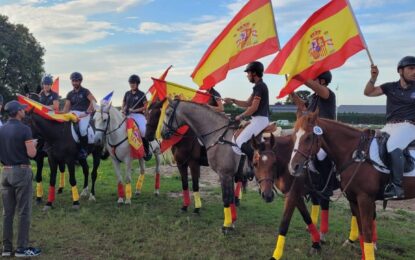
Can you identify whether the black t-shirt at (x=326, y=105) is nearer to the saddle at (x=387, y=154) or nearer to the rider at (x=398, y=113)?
the rider at (x=398, y=113)

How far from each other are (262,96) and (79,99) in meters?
5.35

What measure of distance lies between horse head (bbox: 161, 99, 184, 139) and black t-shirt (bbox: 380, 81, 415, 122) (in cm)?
397

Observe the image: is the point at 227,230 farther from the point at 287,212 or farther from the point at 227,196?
the point at 287,212

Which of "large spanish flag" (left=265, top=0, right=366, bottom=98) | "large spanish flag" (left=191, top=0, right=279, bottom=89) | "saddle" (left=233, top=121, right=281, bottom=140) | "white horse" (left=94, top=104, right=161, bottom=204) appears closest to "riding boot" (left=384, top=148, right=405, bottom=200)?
"large spanish flag" (left=265, top=0, right=366, bottom=98)

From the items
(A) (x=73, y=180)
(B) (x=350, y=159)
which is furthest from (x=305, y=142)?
(A) (x=73, y=180)

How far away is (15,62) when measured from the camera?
44.4 m

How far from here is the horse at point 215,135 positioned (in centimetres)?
793

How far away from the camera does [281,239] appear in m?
6.17

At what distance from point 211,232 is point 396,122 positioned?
3949mm

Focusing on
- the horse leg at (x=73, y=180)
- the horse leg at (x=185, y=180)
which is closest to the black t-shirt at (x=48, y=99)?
the horse leg at (x=73, y=180)

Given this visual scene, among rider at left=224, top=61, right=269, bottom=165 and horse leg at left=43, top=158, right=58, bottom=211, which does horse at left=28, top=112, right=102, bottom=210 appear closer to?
horse leg at left=43, top=158, right=58, bottom=211

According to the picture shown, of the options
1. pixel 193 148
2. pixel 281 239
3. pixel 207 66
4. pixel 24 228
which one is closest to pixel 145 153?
pixel 193 148

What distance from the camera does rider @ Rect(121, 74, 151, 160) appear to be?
11133mm

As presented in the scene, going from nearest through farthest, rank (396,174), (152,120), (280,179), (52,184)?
A: (396,174) → (280,179) → (152,120) → (52,184)
